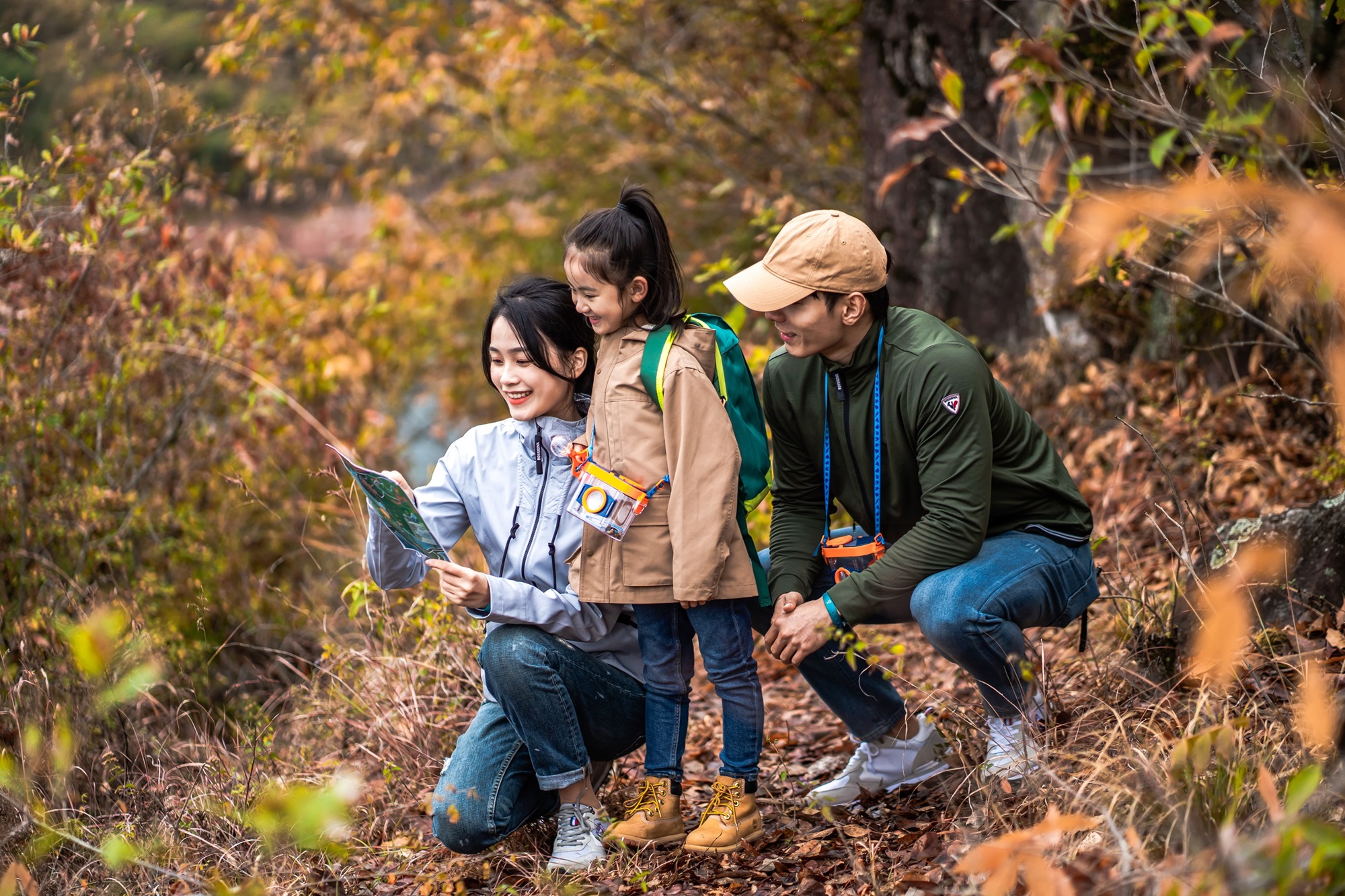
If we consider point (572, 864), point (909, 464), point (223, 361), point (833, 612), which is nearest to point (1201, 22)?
point (909, 464)

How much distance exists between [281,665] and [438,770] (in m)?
1.83

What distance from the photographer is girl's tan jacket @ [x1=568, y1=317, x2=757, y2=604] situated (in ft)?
8.48

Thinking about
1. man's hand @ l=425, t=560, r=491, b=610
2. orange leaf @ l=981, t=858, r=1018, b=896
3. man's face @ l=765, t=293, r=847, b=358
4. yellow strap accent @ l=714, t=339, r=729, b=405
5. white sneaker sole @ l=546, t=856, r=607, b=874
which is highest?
man's face @ l=765, t=293, r=847, b=358

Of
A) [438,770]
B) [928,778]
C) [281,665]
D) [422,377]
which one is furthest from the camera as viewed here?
[422,377]

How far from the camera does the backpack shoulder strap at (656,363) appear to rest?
2.64 m

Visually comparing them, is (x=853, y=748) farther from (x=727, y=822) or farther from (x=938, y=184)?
(x=938, y=184)

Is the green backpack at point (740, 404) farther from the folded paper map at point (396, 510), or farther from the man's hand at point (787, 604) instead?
the folded paper map at point (396, 510)

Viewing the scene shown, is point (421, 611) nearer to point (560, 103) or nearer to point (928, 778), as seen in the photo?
point (928, 778)

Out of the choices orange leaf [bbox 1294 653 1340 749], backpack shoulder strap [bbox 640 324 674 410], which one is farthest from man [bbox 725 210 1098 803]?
orange leaf [bbox 1294 653 1340 749]

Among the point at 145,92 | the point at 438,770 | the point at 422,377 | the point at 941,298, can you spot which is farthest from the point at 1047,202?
the point at 422,377

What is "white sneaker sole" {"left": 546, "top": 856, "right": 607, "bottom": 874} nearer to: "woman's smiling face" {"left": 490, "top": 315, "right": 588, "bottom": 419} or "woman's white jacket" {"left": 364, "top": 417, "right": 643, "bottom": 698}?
"woman's white jacket" {"left": 364, "top": 417, "right": 643, "bottom": 698}

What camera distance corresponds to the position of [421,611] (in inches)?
155

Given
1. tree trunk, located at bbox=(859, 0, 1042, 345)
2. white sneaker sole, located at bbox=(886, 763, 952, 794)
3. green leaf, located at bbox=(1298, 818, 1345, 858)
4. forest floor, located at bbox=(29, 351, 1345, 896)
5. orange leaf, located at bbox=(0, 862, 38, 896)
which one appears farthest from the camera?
tree trunk, located at bbox=(859, 0, 1042, 345)

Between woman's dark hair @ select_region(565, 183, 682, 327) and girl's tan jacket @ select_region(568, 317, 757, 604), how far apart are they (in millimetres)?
85
